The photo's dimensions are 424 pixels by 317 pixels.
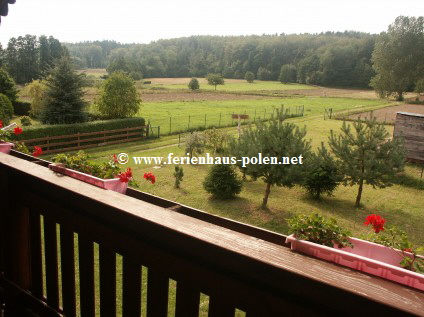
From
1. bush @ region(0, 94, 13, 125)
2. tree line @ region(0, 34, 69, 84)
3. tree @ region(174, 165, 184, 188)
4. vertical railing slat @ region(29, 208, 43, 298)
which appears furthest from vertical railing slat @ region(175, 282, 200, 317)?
tree line @ region(0, 34, 69, 84)

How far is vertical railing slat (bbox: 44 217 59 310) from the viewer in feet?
5.39

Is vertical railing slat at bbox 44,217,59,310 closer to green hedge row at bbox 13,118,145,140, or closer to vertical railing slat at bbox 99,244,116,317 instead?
vertical railing slat at bbox 99,244,116,317

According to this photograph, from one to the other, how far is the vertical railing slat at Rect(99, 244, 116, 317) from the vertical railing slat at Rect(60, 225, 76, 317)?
224 mm

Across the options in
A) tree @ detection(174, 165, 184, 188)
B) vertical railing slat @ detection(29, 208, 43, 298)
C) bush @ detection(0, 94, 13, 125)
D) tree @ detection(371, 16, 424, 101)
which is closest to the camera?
vertical railing slat @ detection(29, 208, 43, 298)

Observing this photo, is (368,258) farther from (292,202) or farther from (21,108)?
(21,108)

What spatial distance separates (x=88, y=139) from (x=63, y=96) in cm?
251

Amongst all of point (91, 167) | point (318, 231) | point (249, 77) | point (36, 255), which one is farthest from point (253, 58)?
point (36, 255)

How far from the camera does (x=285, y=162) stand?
10930mm

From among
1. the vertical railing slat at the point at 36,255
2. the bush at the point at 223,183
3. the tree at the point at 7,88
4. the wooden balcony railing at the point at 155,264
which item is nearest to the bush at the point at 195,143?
the bush at the point at 223,183

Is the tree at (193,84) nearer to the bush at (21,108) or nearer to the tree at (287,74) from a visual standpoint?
the tree at (287,74)

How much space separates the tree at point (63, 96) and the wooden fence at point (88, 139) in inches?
44.5

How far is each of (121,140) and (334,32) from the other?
11220cm

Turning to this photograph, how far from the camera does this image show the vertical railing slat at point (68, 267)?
155 centimetres

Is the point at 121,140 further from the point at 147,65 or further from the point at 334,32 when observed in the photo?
the point at 334,32
